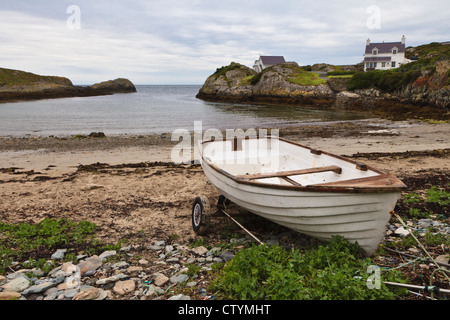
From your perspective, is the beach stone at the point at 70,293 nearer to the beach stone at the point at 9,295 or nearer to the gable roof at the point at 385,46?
the beach stone at the point at 9,295

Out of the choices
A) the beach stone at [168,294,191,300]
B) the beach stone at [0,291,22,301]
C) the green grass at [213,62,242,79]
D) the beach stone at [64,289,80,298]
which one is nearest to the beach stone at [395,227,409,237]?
the beach stone at [168,294,191,300]

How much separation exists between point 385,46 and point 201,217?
73.9m

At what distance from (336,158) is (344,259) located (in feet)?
8.57

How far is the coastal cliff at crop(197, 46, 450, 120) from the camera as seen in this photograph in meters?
29.9

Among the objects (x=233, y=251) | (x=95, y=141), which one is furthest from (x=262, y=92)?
(x=233, y=251)

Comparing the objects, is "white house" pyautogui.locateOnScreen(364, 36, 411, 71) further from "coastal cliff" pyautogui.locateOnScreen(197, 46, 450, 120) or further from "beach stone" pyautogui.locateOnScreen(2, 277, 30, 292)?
"beach stone" pyautogui.locateOnScreen(2, 277, 30, 292)

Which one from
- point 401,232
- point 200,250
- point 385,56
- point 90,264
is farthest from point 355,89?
point 90,264

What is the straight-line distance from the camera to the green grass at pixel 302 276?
3.66 meters

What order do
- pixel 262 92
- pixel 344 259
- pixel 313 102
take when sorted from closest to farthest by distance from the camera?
pixel 344 259, pixel 313 102, pixel 262 92

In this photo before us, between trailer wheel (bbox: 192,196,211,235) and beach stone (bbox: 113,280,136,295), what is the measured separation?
1.88 m

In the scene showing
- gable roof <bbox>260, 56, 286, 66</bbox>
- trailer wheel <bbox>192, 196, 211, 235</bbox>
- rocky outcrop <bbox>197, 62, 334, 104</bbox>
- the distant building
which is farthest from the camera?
gable roof <bbox>260, 56, 286, 66</bbox>
